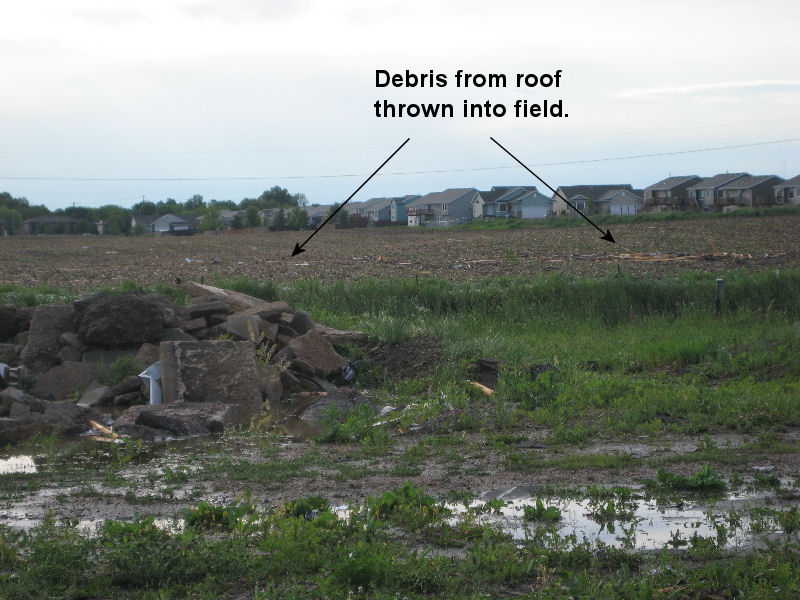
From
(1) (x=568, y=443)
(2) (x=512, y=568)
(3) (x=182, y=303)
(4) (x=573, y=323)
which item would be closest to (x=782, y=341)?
(4) (x=573, y=323)

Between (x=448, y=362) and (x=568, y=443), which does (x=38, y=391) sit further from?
(x=568, y=443)

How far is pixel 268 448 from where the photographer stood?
28.7ft

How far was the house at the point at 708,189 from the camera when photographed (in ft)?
309

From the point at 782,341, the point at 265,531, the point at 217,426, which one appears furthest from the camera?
the point at 782,341

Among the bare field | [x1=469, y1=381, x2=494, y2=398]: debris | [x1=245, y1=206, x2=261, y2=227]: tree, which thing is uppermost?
[x1=245, y1=206, x2=261, y2=227]: tree

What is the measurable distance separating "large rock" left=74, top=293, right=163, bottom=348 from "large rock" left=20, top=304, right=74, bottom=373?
1.76 feet

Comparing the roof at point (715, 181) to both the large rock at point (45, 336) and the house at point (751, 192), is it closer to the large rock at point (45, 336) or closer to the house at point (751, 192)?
the house at point (751, 192)

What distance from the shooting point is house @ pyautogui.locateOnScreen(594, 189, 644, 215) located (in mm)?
100312

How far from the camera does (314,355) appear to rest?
41.8ft

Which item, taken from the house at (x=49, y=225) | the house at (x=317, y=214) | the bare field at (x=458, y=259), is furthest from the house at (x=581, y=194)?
the house at (x=49, y=225)

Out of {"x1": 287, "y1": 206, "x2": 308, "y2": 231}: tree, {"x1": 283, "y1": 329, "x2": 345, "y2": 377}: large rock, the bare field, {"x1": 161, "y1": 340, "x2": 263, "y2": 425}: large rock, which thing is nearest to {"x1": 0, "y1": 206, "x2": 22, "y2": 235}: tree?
{"x1": 287, "y1": 206, "x2": 308, "y2": 231}: tree

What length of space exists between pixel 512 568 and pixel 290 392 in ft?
25.9

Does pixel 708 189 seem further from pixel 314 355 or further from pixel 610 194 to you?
pixel 314 355

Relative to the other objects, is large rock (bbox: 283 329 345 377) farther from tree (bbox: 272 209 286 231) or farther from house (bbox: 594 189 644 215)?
house (bbox: 594 189 644 215)
